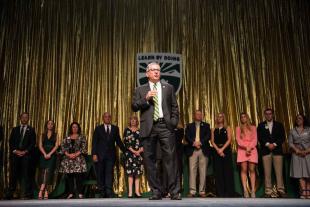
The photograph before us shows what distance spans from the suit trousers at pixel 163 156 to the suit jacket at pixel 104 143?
93.5 inches

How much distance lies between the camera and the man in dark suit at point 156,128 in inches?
146

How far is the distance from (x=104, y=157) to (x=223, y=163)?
174 centimetres

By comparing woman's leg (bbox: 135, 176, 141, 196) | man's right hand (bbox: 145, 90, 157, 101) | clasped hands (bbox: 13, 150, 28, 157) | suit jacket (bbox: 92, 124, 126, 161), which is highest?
man's right hand (bbox: 145, 90, 157, 101)

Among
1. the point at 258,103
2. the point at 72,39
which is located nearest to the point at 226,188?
the point at 258,103

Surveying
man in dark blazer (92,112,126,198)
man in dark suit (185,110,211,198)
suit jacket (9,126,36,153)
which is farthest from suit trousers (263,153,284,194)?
suit jacket (9,126,36,153)

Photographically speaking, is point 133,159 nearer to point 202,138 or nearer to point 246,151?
point 202,138

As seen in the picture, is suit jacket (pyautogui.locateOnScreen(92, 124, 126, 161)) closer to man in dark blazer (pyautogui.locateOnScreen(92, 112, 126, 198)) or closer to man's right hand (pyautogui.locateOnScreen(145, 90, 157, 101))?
man in dark blazer (pyautogui.locateOnScreen(92, 112, 126, 198))

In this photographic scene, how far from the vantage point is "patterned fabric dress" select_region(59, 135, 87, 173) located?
591 cm

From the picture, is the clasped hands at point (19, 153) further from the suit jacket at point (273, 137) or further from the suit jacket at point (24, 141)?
the suit jacket at point (273, 137)

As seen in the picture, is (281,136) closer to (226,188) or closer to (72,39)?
(226,188)

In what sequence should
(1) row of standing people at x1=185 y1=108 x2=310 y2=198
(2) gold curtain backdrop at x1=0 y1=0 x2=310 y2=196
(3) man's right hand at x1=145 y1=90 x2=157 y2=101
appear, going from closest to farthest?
(3) man's right hand at x1=145 y1=90 x2=157 y2=101 < (1) row of standing people at x1=185 y1=108 x2=310 y2=198 < (2) gold curtain backdrop at x1=0 y1=0 x2=310 y2=196

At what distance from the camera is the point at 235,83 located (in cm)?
749

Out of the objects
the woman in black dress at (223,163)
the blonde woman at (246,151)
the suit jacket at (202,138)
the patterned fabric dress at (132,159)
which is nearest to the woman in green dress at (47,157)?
the patterned fabric dress at (132,159)

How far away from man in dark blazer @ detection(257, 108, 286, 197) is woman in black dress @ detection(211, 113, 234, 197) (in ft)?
1.59
